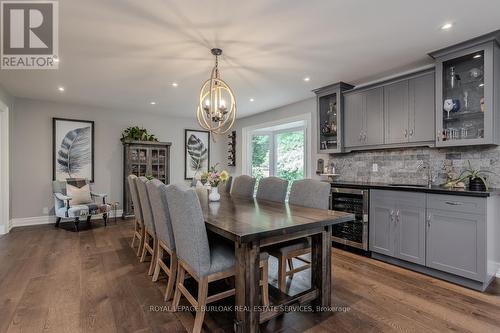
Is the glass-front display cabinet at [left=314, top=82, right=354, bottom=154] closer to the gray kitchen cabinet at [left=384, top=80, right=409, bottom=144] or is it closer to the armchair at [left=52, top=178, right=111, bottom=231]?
the gray kitchen cabinet at [left=384, top=80, right=409, bottom=144]

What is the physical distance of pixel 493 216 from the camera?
258cm

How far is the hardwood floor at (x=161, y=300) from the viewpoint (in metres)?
1.91

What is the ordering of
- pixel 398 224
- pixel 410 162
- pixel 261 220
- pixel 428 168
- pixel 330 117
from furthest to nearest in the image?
pixel 330 117
pixel 410 162
pixel 428 168
pixel 398 224
pixel 261 220

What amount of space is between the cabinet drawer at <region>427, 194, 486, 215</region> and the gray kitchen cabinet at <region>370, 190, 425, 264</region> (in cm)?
10

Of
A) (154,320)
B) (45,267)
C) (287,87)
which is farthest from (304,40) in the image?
(45,267)

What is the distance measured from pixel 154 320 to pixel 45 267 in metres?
1.88

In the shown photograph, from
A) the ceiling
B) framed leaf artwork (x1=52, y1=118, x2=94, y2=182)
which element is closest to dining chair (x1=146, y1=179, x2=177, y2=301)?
the ceiling

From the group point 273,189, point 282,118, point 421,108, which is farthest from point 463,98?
point 282,118

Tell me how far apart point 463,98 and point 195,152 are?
537 cm

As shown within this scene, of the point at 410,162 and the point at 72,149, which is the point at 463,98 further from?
the point at 72,149

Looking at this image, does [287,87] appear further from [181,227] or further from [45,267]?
[45,267]

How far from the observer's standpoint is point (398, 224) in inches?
119

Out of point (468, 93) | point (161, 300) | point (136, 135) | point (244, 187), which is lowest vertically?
point (161, 300)
